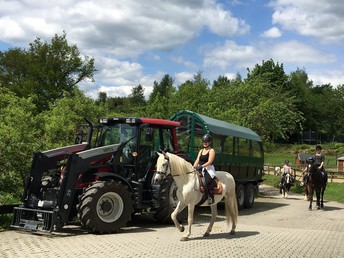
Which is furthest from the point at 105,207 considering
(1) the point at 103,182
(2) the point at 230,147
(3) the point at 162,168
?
(2) the point at 230,147

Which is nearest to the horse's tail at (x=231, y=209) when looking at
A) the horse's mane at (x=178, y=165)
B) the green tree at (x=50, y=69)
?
the horse's mane at (x=178, y=165)

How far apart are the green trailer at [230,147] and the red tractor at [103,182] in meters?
2.83

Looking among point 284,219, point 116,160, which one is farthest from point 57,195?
point 284,219

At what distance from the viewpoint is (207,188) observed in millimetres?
10227

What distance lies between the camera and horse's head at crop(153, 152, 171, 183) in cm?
951

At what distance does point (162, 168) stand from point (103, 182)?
1649 mm

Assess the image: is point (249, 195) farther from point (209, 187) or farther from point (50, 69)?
point (50, 69)

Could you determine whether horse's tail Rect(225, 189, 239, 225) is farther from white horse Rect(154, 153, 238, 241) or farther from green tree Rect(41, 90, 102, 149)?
green tree Rect(41, 90, 102, 149)

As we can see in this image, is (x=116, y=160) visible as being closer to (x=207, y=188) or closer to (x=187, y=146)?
(x=207, y=188)

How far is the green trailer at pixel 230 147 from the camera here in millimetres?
15773

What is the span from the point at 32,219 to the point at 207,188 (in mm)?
4398

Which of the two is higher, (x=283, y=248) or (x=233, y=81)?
(x=233, y=81)

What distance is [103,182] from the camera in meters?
10.3

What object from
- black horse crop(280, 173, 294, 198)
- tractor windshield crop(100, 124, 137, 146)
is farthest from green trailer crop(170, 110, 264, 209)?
black horse crop(280, 173, 294, 198)
